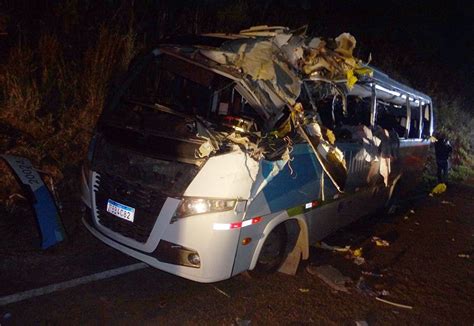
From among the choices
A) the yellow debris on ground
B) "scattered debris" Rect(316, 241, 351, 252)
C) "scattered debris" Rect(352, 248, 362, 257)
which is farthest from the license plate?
the yellow debris on ground

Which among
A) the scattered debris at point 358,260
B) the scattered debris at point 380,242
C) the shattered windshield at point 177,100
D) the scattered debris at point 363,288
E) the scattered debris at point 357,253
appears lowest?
the scattered debris at point 363,288

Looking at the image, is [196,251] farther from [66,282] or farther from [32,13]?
[32,13]

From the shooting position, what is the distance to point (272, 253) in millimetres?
4465

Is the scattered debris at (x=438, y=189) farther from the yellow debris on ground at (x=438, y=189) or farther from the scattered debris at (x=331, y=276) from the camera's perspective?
the scattered debris at (x=331, y=276)

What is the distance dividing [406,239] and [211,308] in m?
4.18

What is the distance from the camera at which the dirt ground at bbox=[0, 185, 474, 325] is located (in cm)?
358

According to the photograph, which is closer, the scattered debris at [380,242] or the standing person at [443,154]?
the scattered debris at [380,242]

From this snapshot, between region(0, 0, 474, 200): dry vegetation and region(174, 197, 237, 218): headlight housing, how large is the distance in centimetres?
328

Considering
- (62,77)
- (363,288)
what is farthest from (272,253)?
(62,77)

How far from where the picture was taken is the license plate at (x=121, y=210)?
379 cm

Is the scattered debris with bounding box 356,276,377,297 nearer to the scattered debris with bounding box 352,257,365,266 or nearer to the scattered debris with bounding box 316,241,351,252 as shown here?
the scattered debris with bounding box 352,257,365,266

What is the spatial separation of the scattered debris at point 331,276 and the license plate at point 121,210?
90.8 inches

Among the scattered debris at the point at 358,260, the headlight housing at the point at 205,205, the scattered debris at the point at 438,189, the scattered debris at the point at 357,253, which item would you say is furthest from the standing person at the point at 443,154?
the headlight housing at the point at 205,205

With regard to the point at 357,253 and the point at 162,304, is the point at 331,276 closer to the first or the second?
the point at 357,253
